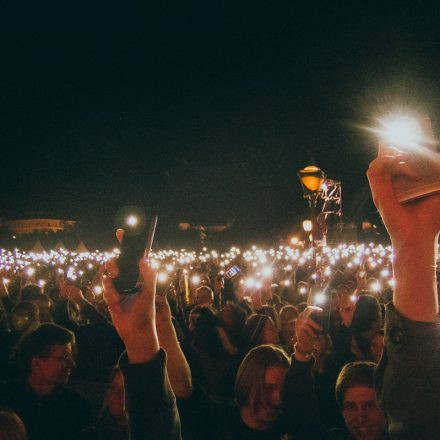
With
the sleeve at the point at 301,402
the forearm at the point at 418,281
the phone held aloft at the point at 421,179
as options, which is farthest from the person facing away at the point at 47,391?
the phone held aloft at the point at 421,179

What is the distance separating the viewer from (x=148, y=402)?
5.32 feet

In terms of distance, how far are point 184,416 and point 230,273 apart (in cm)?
752

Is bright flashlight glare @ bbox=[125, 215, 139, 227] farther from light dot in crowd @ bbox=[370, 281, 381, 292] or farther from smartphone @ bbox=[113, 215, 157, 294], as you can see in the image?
light dot in crowd @ bbox=[370, 281, 381, 292]

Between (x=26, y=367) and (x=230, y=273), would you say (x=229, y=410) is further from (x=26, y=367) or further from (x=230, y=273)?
(x=230, y=273)

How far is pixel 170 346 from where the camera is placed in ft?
8.18

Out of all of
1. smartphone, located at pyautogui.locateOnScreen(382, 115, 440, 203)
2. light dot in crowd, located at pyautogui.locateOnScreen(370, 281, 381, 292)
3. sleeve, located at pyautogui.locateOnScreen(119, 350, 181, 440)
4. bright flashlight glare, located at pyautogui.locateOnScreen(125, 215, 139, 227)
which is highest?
light dot in crowd, located at pyautogui.locateOnScreen(370, 281, 381, 292)

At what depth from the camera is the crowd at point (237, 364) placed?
136 cm

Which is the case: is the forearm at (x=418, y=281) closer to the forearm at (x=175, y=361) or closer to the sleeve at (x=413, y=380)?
the sleeve at (x=413, y=380)

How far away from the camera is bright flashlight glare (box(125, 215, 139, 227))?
1.71 meters

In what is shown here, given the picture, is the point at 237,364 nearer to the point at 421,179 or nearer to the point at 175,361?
the point at 175,361

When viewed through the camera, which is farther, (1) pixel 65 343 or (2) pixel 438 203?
(1) pixel 65 343

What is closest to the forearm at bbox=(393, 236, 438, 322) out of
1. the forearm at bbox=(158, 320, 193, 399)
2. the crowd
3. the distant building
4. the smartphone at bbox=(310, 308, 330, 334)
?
the crowd

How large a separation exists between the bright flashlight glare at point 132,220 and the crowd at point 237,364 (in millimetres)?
138

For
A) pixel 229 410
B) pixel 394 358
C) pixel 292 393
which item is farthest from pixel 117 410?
pixel 394 358
